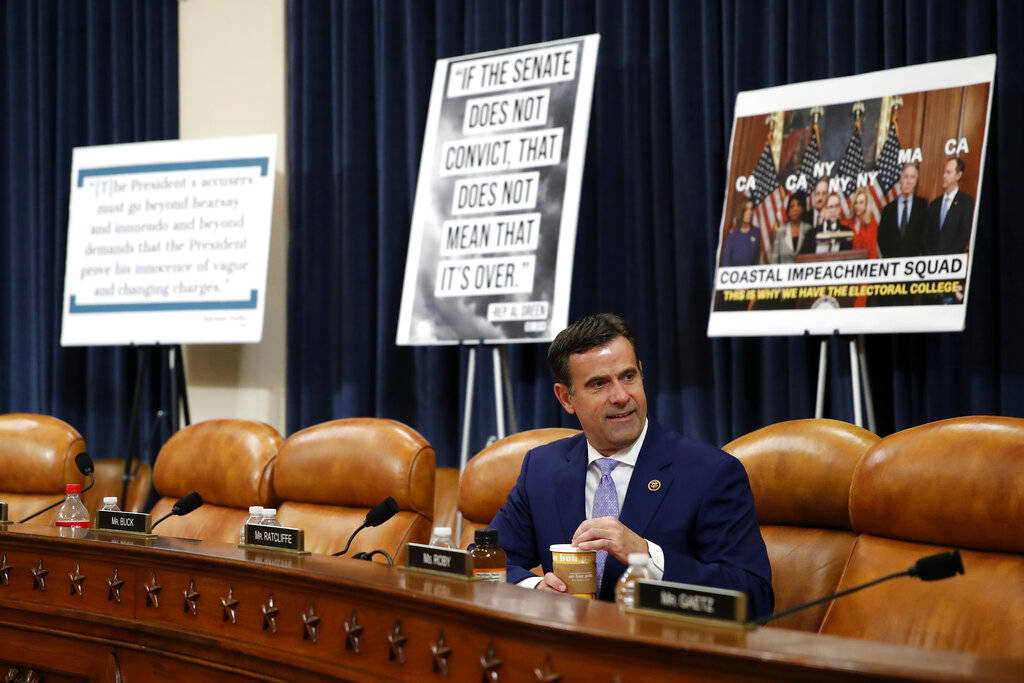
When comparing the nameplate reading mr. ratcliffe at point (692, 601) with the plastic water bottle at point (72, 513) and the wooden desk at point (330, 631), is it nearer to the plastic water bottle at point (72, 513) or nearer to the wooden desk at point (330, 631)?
the wooden desk at point (330, 631)

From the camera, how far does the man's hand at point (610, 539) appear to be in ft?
6.08

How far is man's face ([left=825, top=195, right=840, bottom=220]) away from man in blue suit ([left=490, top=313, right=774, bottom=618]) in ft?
4.56

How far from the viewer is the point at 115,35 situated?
220 inches

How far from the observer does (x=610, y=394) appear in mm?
2221

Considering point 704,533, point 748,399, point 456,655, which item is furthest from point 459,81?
point 456,655

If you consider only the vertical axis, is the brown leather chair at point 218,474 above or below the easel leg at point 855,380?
below

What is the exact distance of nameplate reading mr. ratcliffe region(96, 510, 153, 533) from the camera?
8.09ft

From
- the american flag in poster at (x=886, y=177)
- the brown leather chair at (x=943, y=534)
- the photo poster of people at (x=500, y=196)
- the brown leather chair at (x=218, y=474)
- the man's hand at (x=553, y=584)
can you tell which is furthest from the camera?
the photo poster of people at (x=500, y=196)

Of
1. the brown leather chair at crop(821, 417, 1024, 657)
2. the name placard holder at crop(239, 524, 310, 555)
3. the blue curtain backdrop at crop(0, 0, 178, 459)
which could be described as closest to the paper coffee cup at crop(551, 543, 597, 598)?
the brown leather chair at crop(821, 417, 1024, 657)

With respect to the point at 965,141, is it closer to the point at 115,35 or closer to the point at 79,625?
the point at 79,625

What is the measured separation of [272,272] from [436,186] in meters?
1.38

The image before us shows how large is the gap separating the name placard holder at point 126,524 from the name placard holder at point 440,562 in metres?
0.80

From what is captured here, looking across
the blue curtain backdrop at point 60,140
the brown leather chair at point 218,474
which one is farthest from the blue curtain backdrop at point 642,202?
the brown leather chair at point 218,474

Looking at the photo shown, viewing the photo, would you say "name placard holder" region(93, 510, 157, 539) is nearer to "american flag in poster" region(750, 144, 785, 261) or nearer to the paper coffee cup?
the paper coffee cup
